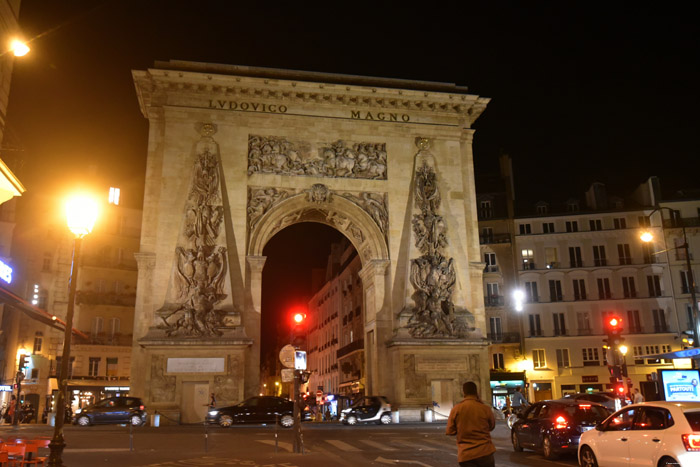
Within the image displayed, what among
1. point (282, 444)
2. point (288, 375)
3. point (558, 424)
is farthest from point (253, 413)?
point (558, 424)

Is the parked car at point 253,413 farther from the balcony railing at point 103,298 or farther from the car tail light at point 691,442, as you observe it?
the balcony railing at point 103,298

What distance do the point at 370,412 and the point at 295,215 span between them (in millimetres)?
10917

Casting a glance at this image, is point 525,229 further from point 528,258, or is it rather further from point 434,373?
point 434,373

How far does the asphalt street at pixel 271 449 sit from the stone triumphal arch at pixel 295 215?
6.45 m

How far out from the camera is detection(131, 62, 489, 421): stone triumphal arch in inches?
1112

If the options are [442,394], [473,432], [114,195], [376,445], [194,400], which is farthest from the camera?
[114,195]

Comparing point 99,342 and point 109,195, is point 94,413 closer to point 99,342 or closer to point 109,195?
point 99,342

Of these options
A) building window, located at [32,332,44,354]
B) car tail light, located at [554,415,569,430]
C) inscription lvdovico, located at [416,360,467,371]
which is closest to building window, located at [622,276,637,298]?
inscription lvdovico, located at [416,360,467,371]

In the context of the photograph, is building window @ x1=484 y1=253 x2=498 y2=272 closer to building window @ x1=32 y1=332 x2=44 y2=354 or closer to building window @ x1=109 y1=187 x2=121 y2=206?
building window @ x1=109 y1=187 x2=121 y2=206

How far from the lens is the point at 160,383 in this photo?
2730 cm

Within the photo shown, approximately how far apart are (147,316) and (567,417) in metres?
20.1

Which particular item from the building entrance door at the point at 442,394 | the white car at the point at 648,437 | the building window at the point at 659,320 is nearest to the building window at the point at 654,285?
the building window at the point at 659,320

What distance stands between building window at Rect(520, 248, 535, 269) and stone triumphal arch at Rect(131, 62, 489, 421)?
60.6 feet

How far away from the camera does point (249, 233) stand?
102 ft
